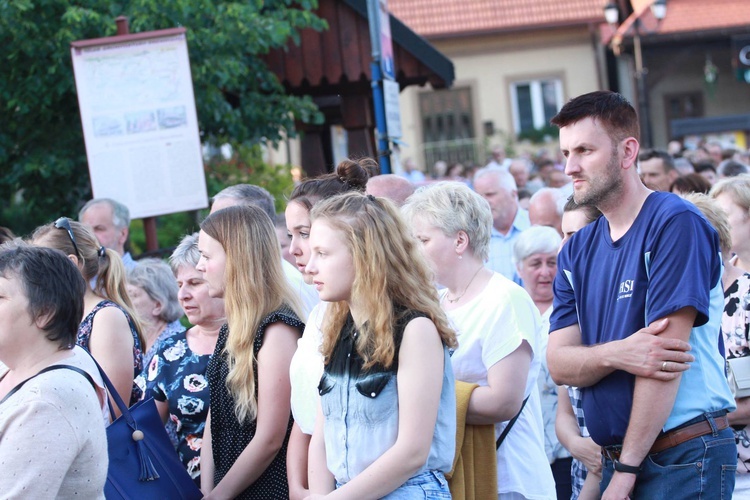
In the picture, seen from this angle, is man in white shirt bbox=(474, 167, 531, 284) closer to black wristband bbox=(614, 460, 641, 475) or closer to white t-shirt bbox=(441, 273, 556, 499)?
white t-shirt bbox=(441, 273, 556, 499)

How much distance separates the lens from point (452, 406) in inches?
127

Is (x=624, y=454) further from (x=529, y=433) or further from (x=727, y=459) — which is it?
(x=529, y=433)

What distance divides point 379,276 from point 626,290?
82cm

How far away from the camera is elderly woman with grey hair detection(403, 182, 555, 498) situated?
3627 millimetres

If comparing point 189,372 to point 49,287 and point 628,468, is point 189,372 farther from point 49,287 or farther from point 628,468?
point 628,468

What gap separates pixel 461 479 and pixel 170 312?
273 cm

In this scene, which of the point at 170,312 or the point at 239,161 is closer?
the point at 170,312

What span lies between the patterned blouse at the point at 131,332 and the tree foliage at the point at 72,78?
4762 mm

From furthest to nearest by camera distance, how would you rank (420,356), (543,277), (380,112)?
(380,112) → (543,277) → (420,356)

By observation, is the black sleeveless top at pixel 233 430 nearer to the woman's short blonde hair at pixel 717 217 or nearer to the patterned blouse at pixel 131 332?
the patterned blouse at pixel 131 332

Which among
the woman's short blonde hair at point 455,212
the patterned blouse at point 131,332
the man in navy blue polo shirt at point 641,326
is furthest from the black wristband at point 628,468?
the patterned blouse at point 131,332

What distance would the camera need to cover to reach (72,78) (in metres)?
9.08

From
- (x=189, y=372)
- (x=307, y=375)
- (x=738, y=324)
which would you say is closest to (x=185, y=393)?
(x=189, y=372)

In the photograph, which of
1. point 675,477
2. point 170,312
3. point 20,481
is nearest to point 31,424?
point 20,481
